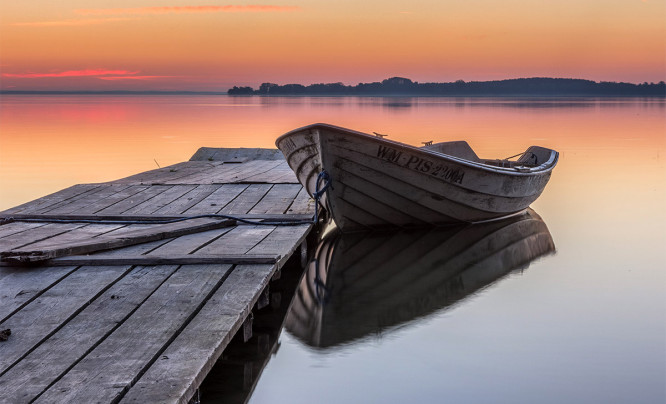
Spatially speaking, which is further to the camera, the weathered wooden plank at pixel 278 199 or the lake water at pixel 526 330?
the weathered wooden plank at pixel 278 199

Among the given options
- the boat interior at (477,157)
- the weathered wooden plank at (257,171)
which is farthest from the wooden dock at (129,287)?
the boat interior at (477,157)

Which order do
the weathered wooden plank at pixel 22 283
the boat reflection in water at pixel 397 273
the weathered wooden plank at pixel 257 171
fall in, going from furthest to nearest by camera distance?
the weathered wooden plank at pixel 257 171
the boat reflection in water at pixel 397 273
the weathered wooden plank at pixel 22 283

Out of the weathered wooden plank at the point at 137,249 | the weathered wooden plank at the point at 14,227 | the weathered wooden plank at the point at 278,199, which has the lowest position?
the weathered wooden plank at the point at 278,199

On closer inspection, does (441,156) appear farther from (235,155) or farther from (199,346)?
(235,155)

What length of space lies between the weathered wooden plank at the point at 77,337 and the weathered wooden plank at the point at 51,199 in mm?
3306

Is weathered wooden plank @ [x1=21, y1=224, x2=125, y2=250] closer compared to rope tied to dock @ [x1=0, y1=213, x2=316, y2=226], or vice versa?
weathered wooden plank @ [x1=21, y1=224, x2=125, y2=250]

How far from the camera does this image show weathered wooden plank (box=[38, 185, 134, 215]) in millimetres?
8179

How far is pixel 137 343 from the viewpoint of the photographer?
395cm

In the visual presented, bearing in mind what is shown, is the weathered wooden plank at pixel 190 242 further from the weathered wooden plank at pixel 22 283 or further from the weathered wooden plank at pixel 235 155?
the weathered wooden plank at pixel 235 155

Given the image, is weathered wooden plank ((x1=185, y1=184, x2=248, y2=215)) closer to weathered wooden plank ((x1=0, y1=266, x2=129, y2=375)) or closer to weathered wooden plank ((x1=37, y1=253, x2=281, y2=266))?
weathered wooden plank ((x1=37, y1=253, x2=281, y2=266))

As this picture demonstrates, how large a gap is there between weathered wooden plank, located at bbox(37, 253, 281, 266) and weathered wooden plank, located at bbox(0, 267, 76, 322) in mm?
107

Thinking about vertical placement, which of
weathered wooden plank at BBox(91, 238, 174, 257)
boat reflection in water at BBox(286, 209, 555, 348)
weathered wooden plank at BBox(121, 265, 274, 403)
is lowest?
boat reflection in water at BBox(286, 209, 555, 348)

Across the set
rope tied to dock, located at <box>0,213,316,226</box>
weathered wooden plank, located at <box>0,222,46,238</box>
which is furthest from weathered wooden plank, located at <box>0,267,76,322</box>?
rope tied to dock, located at <box>0,213,316,226</box>

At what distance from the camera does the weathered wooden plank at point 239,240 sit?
19.7ft
